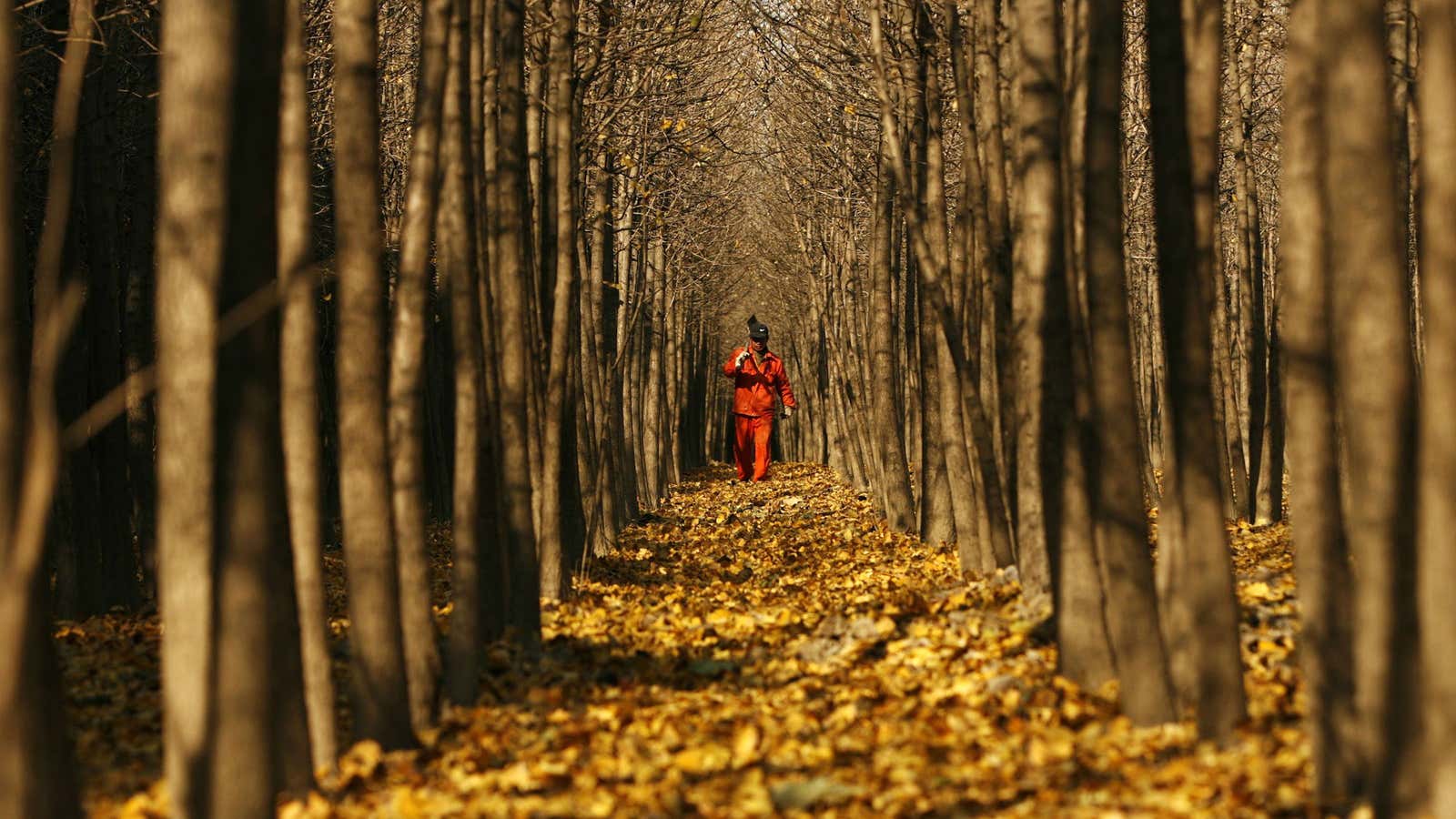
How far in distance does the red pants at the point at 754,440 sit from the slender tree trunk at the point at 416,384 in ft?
70.2

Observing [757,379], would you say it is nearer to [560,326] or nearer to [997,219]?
[560,326]

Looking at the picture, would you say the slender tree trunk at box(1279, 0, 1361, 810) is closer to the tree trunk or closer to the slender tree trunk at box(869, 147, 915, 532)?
the tree trunk

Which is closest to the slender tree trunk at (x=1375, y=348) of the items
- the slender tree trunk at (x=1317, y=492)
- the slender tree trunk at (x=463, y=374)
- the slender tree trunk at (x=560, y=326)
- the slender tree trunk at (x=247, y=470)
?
the slender tree trunk at (x=1317, y=492)

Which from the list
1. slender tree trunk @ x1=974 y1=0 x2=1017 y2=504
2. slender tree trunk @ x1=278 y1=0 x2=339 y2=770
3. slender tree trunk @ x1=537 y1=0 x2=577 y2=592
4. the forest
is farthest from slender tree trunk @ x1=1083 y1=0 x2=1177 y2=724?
slender tree trunk @ x1=537 y1=0 x2=577 y2=592

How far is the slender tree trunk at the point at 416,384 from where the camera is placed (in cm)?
615

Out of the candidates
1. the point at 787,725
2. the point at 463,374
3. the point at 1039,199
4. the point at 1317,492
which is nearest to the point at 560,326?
the point at 463,374

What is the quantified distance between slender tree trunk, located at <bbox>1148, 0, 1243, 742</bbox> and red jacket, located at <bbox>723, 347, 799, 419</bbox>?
21.6 meters

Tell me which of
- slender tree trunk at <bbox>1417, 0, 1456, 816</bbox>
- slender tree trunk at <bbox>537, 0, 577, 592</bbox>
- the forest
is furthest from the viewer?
slender tree trunk at <bbox>537, 0, 577, 592</bbox>

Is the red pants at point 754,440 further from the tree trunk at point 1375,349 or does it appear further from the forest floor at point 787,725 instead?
the tree trunk at point 1375,349

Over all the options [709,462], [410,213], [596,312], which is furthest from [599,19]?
[709,462]

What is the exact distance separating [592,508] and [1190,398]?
7967 mm

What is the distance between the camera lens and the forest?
379 cm

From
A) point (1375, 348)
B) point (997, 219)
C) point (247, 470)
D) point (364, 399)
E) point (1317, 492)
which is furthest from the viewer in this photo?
point (997, 219)

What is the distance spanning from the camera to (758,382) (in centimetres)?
2708
